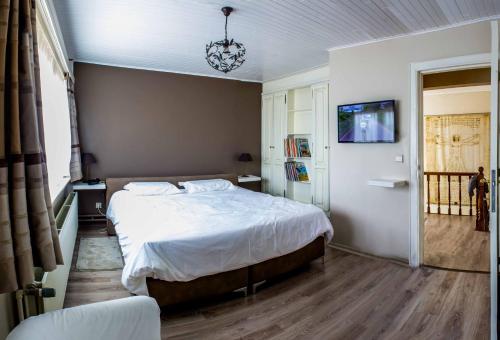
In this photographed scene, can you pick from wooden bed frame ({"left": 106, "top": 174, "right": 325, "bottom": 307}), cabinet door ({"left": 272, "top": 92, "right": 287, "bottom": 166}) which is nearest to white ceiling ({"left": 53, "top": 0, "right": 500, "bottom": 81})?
cabinet door ({"left": 272, "top": 92, "right": 287, "bottom": 166})

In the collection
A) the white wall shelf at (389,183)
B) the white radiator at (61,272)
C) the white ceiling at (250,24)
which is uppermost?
the white ceiling at (250,24)

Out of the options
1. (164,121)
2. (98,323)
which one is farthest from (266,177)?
(98,323)

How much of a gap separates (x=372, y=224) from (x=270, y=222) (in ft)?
5.09

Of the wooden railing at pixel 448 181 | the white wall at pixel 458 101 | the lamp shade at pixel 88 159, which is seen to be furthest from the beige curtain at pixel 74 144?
the white wall at pixel 458 101

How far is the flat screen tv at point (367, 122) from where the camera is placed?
366cm

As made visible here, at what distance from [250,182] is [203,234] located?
3.55m

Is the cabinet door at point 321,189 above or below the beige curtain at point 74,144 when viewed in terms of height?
below

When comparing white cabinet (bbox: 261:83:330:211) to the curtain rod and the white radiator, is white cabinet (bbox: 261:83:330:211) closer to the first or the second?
the white radiator

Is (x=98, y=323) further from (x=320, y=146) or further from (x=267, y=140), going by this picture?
(x=267, y=140)

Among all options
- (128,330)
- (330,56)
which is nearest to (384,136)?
(330,56)

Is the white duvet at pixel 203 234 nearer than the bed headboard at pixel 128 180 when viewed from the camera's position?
Yes

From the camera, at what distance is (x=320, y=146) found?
5023mm

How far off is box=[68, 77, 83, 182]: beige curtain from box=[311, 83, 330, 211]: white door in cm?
339

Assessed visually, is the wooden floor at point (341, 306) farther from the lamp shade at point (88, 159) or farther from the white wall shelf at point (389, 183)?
the lamp shade at point (88, 159)
